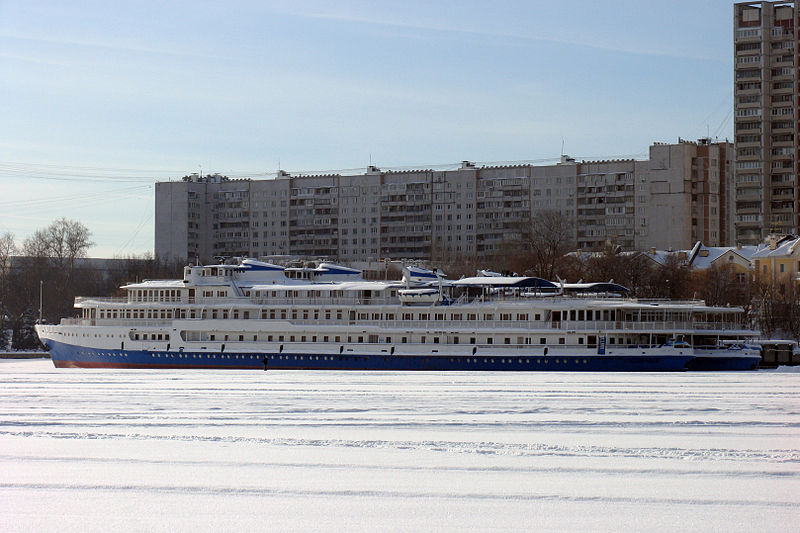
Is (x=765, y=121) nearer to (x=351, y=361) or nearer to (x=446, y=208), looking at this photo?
(x=446, y=208)

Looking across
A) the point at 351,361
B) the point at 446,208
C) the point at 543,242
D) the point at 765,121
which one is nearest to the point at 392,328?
the point at 351,361

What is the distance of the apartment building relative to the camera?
11088cm

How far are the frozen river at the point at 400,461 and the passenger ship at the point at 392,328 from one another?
18.5 metres

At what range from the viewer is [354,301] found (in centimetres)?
5406

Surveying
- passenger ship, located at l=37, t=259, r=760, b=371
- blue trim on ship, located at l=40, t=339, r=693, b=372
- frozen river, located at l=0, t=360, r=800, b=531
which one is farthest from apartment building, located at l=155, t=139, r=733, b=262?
frozen river, located at l=0, t=360, r=800, b=531

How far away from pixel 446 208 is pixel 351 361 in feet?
233

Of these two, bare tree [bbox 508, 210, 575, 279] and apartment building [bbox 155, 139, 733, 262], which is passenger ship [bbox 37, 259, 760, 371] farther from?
apartment building [bbox 155, 139, 733, 262]

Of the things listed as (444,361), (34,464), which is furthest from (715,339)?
(34,464)

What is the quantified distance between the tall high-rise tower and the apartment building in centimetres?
253

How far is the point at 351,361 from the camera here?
2077 inches

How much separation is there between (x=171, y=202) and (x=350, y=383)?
319 ft

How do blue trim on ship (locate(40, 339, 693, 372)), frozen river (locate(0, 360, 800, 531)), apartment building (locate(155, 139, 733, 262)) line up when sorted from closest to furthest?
frozen river (locate(0, 360, 800, 531)) → blue trim on ship (locate(40, 339, 693, 372)) → apartment building (locate(155, 139, 733, 262))

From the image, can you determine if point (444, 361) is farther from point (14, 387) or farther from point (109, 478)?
point (109, 478)

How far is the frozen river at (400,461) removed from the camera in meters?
15.3
